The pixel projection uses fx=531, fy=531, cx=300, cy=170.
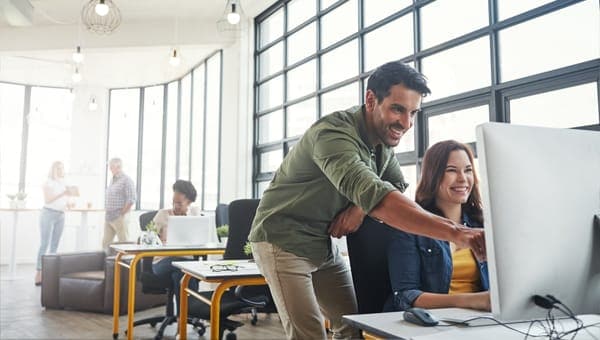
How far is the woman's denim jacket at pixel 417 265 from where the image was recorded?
4.84ft

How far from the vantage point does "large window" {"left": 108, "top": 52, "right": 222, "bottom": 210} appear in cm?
731

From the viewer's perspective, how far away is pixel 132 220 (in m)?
8.79

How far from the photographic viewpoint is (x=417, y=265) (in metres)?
1.50

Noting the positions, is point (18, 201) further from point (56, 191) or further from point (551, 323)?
point (551, 323)

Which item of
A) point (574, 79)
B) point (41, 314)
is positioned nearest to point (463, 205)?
point (574, 79)

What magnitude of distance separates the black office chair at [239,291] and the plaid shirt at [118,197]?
3256 millimetres

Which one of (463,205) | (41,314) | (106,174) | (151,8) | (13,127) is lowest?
(41,314)

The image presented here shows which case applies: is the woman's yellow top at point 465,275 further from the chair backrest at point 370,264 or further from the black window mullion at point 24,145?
the black window mullion at point 24,145

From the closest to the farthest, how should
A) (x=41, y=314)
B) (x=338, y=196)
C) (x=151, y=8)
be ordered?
(x=338, y=196) → (x=41, y=314) → (x=151, y=8)

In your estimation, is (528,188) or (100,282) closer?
(528,188)

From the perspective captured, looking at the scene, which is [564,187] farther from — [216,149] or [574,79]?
[216,149]

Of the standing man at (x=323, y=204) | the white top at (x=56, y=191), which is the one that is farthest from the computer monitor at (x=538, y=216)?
the white top at (x=56, y=191)

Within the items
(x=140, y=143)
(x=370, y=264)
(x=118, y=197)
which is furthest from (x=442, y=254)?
(x=140, y=143)

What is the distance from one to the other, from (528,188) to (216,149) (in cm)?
636
